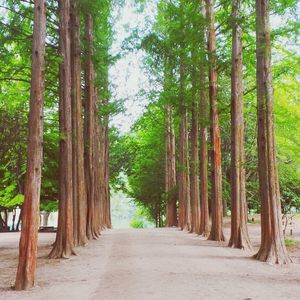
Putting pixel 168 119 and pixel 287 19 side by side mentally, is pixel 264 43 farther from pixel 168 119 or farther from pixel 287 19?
pixel 168 119

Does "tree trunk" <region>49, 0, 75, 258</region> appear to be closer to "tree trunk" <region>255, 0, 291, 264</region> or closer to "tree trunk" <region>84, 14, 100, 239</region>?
"tree trunk" <region>84, 14, 100, 239</region>

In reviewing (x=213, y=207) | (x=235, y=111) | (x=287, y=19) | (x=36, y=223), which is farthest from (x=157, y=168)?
(x=36, y=223)

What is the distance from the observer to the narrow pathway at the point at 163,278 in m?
7.96

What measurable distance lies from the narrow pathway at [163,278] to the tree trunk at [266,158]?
674mm

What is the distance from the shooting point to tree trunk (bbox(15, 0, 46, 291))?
9.26 metres

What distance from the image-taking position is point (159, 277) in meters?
9.59

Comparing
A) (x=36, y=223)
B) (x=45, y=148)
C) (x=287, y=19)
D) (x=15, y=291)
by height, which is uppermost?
(x=287, y=19)

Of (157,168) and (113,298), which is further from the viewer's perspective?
(157,168)

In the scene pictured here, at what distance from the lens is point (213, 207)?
20766mm

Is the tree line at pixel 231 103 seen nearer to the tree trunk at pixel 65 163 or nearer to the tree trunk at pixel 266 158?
the tree trunk at pixel 266 158

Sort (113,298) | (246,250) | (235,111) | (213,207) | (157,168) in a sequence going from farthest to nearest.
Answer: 1. (157,168)
2. (213,207)
3. (235,111)
4. (246,250)
5. (113,298)

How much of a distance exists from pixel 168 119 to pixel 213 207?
1988cm

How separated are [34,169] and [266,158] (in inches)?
256

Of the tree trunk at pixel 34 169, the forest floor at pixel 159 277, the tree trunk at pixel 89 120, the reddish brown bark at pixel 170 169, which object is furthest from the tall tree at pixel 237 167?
the reddish brown bark at pixel 170 169
